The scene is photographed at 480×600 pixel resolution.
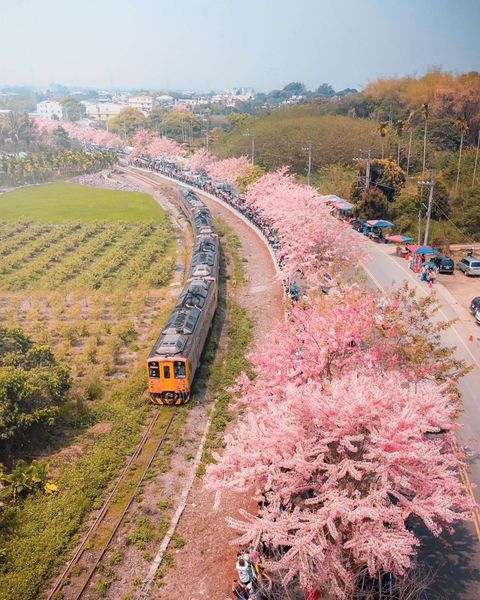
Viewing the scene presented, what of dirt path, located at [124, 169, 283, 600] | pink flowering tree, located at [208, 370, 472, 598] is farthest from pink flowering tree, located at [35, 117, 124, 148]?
pink flowering tree, located at [208, 370, 472, 598]

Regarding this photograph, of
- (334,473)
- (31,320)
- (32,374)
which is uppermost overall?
(334,473)

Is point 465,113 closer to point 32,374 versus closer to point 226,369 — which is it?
point 226,369

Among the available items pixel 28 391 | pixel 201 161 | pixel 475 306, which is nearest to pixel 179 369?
pixel 28 391

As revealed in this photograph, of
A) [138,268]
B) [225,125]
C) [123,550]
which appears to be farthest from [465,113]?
[225,125]

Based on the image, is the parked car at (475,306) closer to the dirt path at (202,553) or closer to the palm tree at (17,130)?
the dirt path at (202,553)

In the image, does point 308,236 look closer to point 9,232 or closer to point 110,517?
point 110,517
